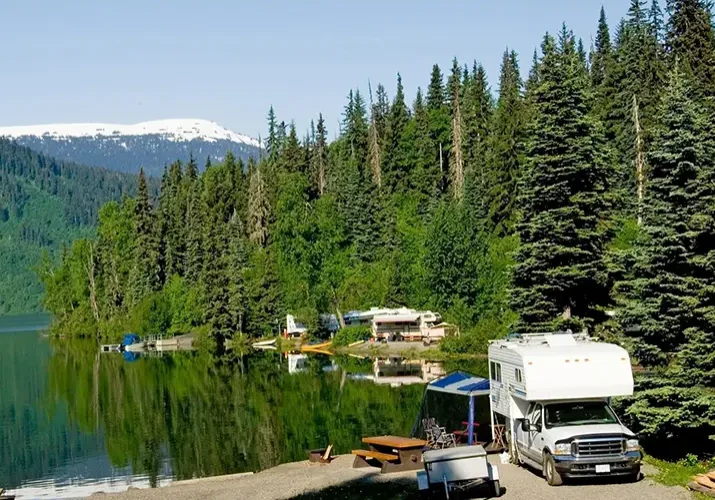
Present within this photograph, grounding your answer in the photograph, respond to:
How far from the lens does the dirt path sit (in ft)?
59.9

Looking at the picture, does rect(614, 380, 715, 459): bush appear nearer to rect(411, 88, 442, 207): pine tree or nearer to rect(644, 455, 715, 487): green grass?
rect(644, 455, 715, 487): green grass

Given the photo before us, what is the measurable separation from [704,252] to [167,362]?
199 ft

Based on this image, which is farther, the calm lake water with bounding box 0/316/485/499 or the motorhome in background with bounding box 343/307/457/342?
the motorhome in background with bounding box 343/307/457/342

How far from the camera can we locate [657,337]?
2169 centimetres

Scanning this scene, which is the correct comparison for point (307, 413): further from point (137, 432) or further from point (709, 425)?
point (709, 425)

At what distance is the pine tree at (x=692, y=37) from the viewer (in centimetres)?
5859

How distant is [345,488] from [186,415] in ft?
79.7

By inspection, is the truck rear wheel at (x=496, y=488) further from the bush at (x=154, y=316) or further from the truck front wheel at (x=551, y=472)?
the bush at (x=154, y=316)

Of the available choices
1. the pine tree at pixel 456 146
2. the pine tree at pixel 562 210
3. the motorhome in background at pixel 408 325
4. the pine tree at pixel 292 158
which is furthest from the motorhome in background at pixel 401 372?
the pine tree at pixel 292 158

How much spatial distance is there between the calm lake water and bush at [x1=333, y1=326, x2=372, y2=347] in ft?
19.6

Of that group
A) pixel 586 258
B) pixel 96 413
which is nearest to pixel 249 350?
pixel 96 413

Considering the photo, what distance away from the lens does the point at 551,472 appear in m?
19.2

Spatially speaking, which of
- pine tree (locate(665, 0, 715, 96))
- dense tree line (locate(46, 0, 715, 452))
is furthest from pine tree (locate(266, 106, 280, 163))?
pine tree (locate(665, 0, 715, 96))

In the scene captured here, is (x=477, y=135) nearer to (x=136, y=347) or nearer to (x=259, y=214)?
(x=259, y=214)
